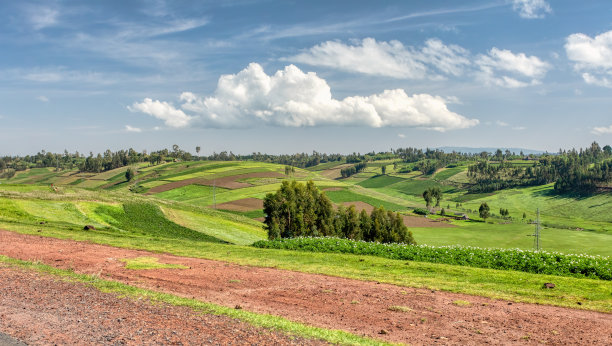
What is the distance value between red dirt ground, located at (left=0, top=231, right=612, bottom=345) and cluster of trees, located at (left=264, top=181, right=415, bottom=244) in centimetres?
3909

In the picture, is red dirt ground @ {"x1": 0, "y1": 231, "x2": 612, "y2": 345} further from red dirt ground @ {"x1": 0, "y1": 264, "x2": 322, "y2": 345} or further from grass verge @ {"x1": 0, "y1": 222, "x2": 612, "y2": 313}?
red dirt ground @ {"x1": 0, "y1": 264, "x2": 322, "y2": 345}

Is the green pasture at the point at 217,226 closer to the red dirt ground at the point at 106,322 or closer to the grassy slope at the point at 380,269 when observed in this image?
the grassy slope at the point at 380,269

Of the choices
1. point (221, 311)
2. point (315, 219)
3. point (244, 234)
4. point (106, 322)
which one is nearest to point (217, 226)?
point (244, 234)

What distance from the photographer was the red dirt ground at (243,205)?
127m

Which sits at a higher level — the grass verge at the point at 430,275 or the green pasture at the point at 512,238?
the grass verge at the point at 430,275

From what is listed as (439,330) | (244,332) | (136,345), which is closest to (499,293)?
(439,330)

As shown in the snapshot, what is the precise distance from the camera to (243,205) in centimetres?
13100

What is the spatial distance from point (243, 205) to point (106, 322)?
119 m

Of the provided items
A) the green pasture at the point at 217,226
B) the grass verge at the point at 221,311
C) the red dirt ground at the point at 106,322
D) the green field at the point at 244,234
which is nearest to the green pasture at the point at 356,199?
the green field at the point at 244,234

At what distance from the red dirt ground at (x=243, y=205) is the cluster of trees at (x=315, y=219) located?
56802 mm

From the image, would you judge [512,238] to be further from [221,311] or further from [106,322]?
[106,322]

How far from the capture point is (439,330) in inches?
566

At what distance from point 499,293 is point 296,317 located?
36.6 feet

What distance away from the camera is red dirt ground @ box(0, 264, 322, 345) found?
12055 millimetres
